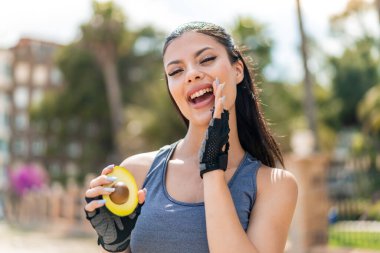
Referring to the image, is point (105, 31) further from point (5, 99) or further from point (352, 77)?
point (5, 99)

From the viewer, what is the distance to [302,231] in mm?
9438

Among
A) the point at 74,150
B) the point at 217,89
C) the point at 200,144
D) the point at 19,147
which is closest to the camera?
the point at 217,89

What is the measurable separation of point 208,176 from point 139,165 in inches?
15.5

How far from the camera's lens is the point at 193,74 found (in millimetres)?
1928

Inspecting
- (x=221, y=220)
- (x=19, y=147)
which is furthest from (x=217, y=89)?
(x=19, y=147)

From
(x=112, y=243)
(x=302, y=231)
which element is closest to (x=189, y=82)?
(x=112, y=243)

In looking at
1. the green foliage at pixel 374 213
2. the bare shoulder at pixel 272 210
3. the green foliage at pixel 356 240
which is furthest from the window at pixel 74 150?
the bare shoulder at pixel 272 210

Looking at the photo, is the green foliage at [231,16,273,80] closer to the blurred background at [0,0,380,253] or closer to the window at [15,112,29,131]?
the blurred background at [0,0,380,253]

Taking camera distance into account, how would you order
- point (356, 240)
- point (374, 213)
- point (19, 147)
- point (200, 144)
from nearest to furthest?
point (200, 144)
point (356, 240)
point (374, 213)
point (19, 147)

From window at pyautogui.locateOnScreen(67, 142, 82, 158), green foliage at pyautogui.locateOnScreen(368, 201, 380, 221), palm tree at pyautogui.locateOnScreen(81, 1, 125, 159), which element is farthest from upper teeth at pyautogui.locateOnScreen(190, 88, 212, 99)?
window at pyautogui.locateOnScreen(67, 142, 82, 158)

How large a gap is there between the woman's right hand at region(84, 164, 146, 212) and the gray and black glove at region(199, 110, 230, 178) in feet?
0.73

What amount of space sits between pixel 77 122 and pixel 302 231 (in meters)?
42.5

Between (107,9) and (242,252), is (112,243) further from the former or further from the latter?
(107,9)

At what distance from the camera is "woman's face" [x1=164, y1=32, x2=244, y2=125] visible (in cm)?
193
